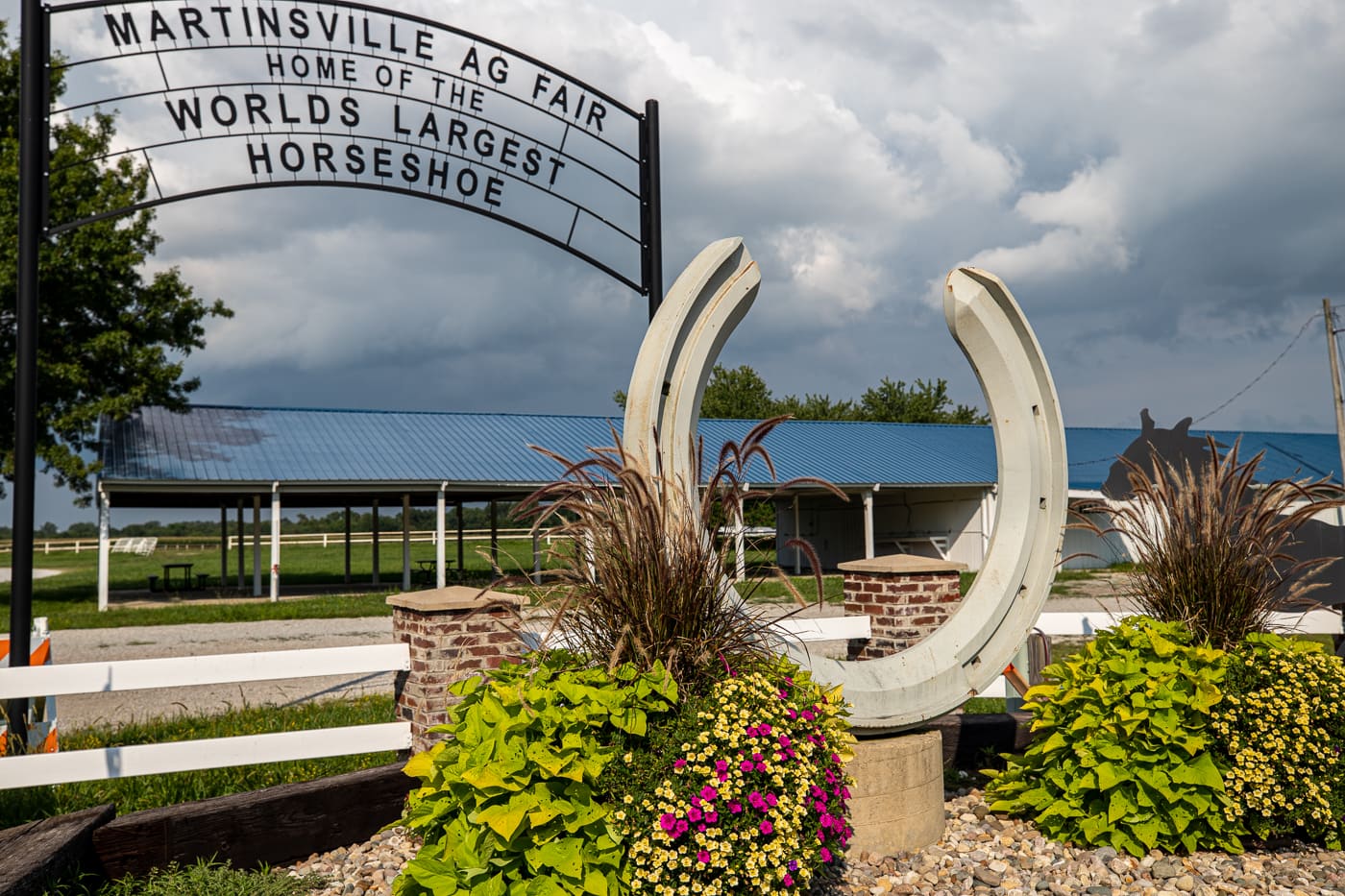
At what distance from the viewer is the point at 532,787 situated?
9.22 feet

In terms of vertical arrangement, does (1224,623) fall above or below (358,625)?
above

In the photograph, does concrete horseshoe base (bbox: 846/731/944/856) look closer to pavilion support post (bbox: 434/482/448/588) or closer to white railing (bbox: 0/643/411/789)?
white railing (bbox: 0/643/411/789)

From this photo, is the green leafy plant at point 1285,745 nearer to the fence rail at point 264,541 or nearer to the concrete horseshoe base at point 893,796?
the concrete horseshoe base at point 893,796

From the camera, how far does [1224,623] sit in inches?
176

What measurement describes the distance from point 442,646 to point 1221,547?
3630 mm

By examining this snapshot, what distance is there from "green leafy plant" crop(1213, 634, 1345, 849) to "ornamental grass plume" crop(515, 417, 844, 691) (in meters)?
2.43

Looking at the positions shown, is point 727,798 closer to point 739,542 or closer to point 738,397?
point 739,542

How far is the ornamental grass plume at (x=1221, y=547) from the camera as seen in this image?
4.38 metres

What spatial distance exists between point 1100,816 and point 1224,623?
3.57 ft

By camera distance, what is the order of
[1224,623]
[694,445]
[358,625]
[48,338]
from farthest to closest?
[48,338]
[358,625]
[1224,623]
[694,445]

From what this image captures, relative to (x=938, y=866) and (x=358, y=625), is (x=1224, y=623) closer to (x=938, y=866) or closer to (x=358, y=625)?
(x=938, y=866)

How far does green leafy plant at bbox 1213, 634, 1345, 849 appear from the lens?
162 inches

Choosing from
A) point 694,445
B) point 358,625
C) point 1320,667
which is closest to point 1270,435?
point 358,625

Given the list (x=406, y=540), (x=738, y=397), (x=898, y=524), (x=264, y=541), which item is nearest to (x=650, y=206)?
(x=406, y=540)
